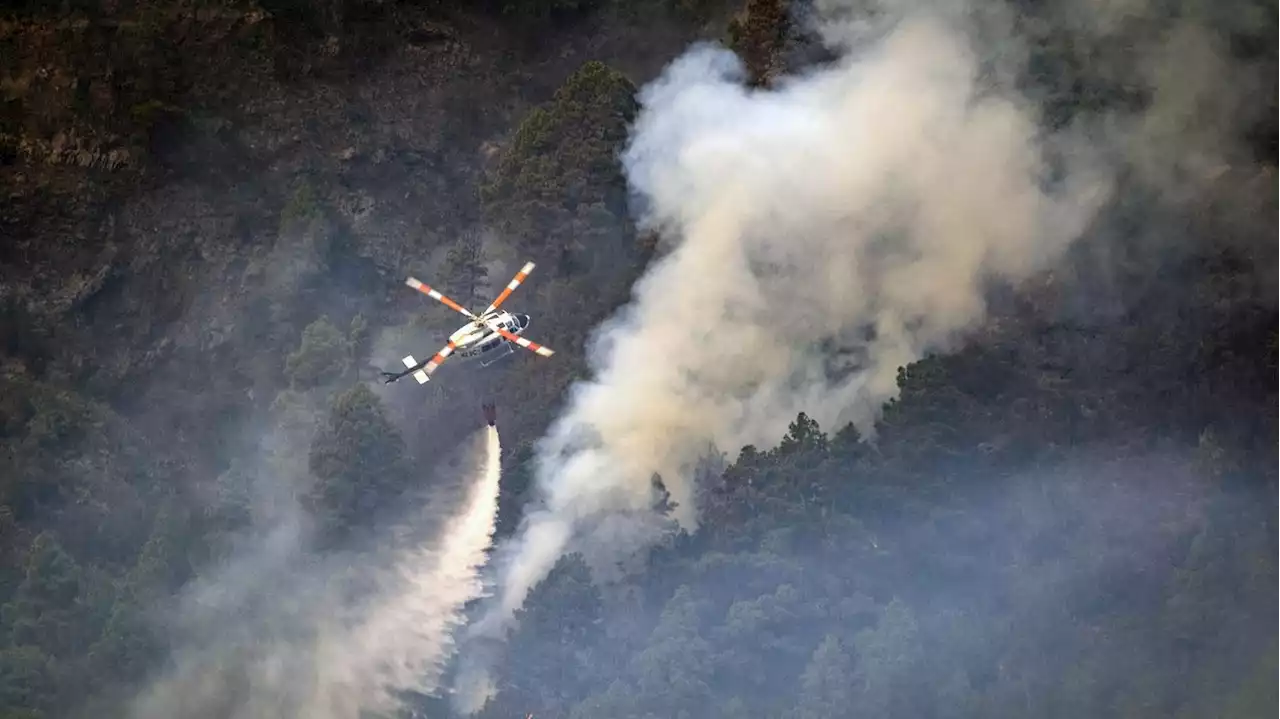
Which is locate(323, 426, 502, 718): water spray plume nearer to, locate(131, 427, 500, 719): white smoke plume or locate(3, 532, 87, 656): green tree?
locate(131, 427, 500, 719): white smoke plume

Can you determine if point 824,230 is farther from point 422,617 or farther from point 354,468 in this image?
point 422,617

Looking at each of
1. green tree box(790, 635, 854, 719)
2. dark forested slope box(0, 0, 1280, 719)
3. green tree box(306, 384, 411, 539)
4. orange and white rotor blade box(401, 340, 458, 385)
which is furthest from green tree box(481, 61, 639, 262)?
green tree box(790, 635, 854, 719)

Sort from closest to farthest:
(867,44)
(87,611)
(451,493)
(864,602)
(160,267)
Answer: (864,602) < (87,611) < (451,493) < (867,44) < (160,267)

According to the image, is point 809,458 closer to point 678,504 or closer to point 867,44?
point 678,504

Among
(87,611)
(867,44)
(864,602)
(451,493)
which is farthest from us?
(867,44)

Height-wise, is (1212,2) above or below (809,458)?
above

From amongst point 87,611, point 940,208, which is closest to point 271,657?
point 87,611
